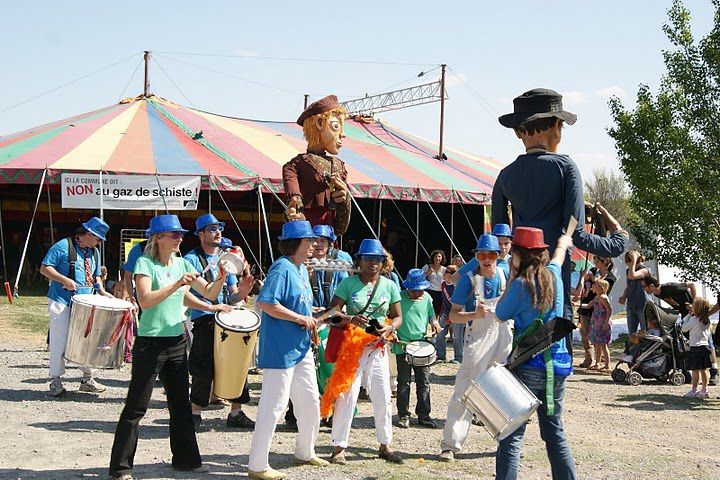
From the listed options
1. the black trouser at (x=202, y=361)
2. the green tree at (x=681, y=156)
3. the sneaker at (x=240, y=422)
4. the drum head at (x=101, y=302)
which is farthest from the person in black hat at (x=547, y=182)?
the green tree at (x=681, y=156)

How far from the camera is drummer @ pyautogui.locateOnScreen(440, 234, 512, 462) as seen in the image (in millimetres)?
6773

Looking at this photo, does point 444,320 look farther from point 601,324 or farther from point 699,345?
point 699,345

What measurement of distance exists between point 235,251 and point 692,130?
40.7 ft

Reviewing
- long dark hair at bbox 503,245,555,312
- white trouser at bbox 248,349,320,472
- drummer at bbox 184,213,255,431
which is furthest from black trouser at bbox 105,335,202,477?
long dark hair at bbox 503,245,555,312

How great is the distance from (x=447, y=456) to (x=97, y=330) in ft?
10.9

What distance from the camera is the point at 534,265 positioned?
4.66m

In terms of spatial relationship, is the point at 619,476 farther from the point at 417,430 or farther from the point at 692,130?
the point at 692,130

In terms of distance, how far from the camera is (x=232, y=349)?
6965mm

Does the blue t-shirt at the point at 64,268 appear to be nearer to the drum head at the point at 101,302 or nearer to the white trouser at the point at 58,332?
the white trouser at the point at 58,332

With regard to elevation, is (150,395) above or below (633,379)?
above

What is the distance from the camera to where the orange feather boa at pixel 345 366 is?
6719mm

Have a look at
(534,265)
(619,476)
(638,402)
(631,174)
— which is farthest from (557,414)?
(631,174)

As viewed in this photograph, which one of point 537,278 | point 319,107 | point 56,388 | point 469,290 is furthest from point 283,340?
point 56,388

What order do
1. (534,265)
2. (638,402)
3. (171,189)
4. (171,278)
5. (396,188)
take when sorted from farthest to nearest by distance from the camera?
(396,188) → (171,189) → (638,402) → (171,278) → (534,265)
